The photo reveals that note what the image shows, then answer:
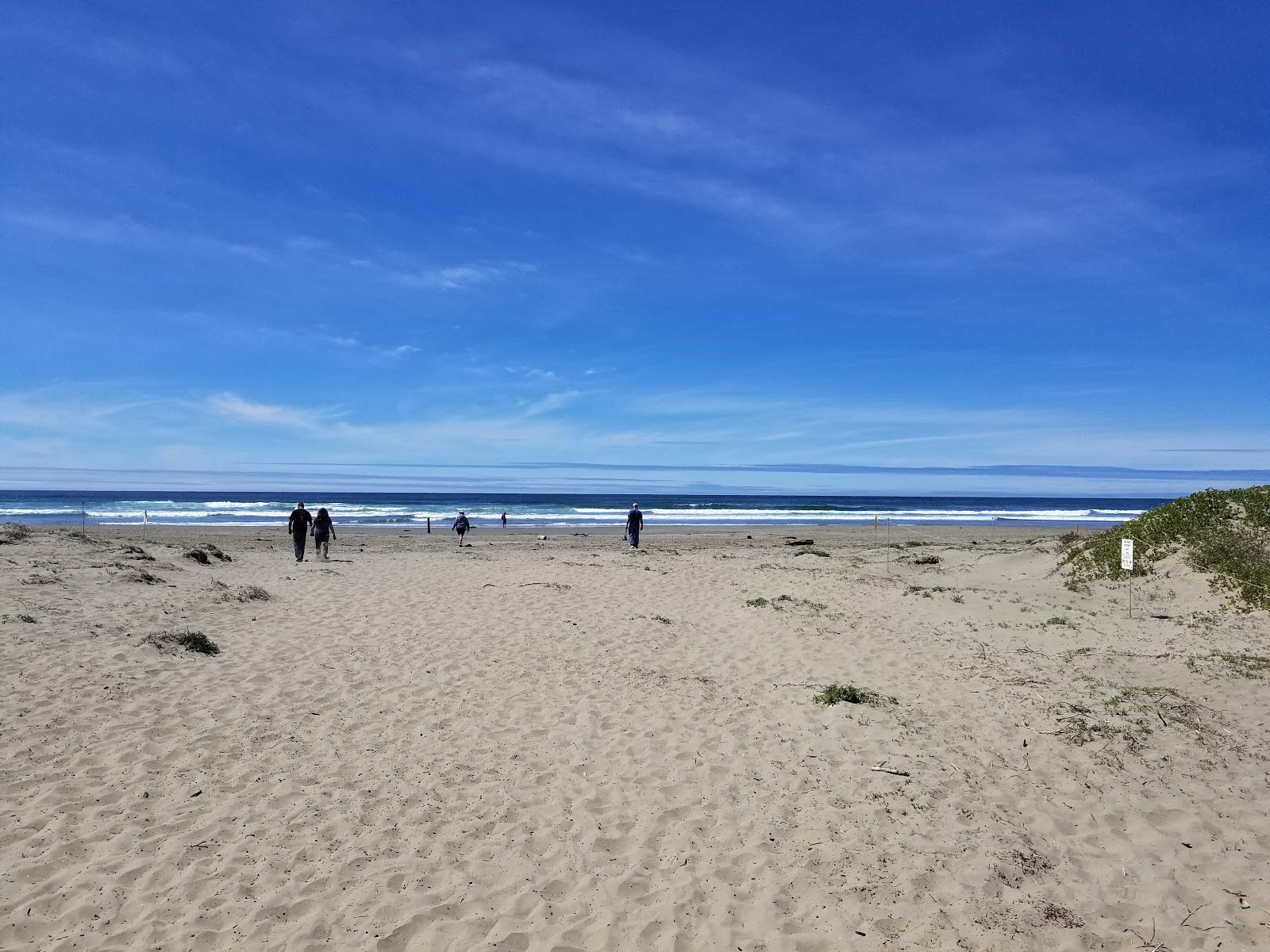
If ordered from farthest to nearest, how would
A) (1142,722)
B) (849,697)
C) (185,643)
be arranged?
1. (185,643)
2. (849,697)
3. (1142,722)

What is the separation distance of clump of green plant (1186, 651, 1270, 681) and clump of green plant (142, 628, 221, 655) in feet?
45.2

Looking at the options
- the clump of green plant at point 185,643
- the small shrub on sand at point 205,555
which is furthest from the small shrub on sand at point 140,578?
the clump of green plant at point 185,643

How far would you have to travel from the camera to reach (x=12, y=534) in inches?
974

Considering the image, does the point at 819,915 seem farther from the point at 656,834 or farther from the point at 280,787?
the point at 280,787

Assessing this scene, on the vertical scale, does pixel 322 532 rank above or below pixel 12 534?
below

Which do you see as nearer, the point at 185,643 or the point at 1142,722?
the point at 1142,722

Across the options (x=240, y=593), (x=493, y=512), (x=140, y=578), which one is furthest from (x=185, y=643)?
(x=493, y=512)

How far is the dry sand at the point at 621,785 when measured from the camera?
4.82 metres

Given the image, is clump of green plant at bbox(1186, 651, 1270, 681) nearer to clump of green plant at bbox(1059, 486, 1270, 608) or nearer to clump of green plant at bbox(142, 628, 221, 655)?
clump of green plant at bbox(1059, 486, 1270, 608)

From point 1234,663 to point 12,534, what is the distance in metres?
Result: 32.3

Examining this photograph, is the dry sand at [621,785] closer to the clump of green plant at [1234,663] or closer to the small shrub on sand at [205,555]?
the clump of green plant at [1234,663]

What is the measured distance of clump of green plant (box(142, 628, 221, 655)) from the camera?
10.6m

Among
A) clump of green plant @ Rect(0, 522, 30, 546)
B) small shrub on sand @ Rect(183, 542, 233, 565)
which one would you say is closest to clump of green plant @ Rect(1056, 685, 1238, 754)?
small shrub on sand @ Rect(183, 542, 233, 565)

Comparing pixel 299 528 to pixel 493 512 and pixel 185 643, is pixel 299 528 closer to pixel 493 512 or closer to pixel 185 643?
pixel 185 643
